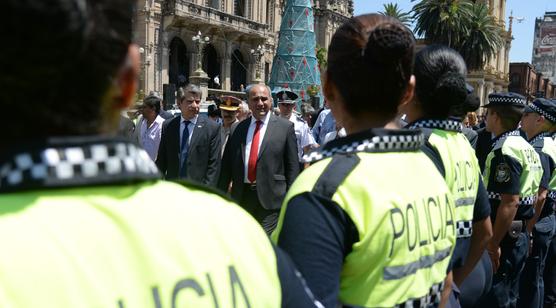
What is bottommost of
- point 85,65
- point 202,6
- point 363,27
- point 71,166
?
point 71,166

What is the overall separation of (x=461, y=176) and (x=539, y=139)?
3487mm

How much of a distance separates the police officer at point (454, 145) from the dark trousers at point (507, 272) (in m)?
1.67

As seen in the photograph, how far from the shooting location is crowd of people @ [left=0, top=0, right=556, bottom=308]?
2.91ft

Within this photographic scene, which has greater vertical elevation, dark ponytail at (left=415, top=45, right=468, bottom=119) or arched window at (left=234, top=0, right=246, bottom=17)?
arched window at (left=234, top=0, right=246, bottom=17)

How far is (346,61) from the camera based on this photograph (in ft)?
6.63

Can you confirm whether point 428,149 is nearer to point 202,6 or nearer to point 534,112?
point 534,112

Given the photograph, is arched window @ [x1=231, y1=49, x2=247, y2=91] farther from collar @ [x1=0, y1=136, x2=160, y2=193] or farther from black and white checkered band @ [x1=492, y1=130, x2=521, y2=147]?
collar @ [x1=0, y1=136, x2=160, y2=193]

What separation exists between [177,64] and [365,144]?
40.6m

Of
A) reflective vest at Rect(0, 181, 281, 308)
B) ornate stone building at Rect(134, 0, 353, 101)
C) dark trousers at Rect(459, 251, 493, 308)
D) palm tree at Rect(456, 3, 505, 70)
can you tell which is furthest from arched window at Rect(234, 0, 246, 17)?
reflective vest at Rect(0, 181, 281, 308)

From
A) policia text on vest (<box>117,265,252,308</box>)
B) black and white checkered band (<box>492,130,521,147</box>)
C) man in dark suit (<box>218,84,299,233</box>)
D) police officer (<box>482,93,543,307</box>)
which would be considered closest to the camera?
policia text on vest (<box>117,265,252,308</box>)

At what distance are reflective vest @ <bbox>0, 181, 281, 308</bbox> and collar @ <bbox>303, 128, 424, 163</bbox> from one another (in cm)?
84

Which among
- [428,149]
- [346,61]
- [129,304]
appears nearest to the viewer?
[129,304]

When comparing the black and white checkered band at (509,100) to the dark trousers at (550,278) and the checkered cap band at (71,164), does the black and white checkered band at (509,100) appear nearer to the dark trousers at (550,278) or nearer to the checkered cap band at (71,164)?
the dark trousers at (550,278)

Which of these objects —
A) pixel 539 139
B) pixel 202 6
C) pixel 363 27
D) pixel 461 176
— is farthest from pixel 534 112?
pixel 202 6
